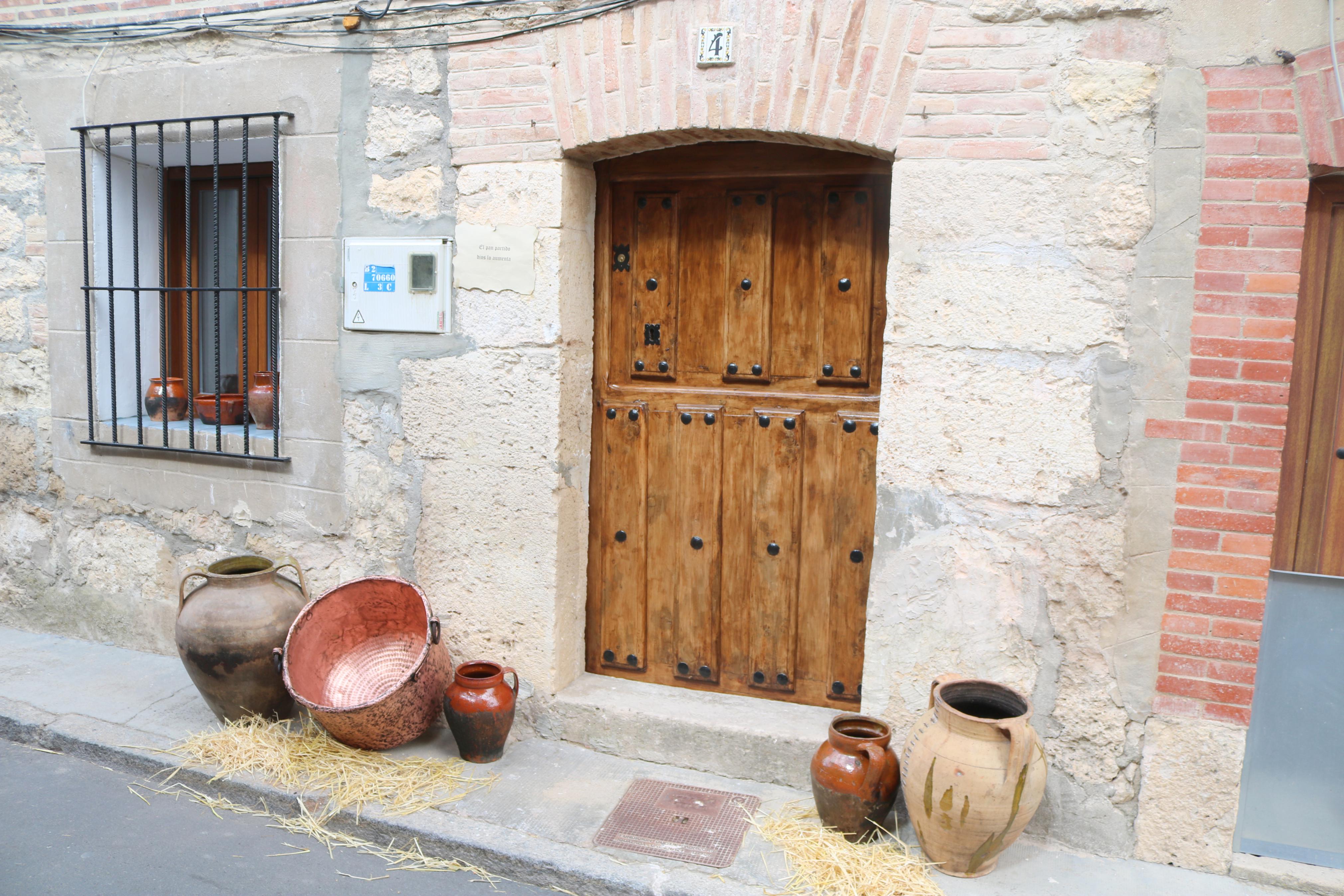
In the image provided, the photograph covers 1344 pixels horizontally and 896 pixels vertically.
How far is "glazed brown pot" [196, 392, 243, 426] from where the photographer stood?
169 inches

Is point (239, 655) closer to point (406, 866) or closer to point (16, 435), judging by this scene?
point (406, 866)

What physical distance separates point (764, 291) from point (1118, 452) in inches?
52.0

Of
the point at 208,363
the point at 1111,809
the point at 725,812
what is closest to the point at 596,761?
the point at 725,812

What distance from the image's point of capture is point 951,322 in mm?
2957

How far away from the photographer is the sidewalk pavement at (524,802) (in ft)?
9.14

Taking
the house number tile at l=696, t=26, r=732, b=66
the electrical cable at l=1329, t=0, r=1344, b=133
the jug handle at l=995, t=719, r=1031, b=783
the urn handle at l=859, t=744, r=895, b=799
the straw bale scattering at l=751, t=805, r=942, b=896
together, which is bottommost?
the straw bale scattering at l=751, t=805, r=942, b=896

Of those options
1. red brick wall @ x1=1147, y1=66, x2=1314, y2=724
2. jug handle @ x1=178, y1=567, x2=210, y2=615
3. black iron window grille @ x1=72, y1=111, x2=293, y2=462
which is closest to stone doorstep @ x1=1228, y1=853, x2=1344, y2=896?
red brick wall @ x1=1147, y1=66, x2=1314, y2=724

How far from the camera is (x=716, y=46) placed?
3061 mm

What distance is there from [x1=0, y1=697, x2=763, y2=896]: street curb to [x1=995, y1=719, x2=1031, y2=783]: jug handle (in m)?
0.80

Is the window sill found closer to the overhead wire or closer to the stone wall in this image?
the stone wall

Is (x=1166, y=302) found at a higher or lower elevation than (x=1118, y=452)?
higher

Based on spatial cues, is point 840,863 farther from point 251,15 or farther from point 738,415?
point 251,15

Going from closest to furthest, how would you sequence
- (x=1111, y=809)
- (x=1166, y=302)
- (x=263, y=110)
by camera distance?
(x=1166, y=302), (x=1111, y=809), (x=263, y=110)

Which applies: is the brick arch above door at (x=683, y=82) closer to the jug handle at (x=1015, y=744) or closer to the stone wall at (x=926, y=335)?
the stone wall at (x=926, y=335)
